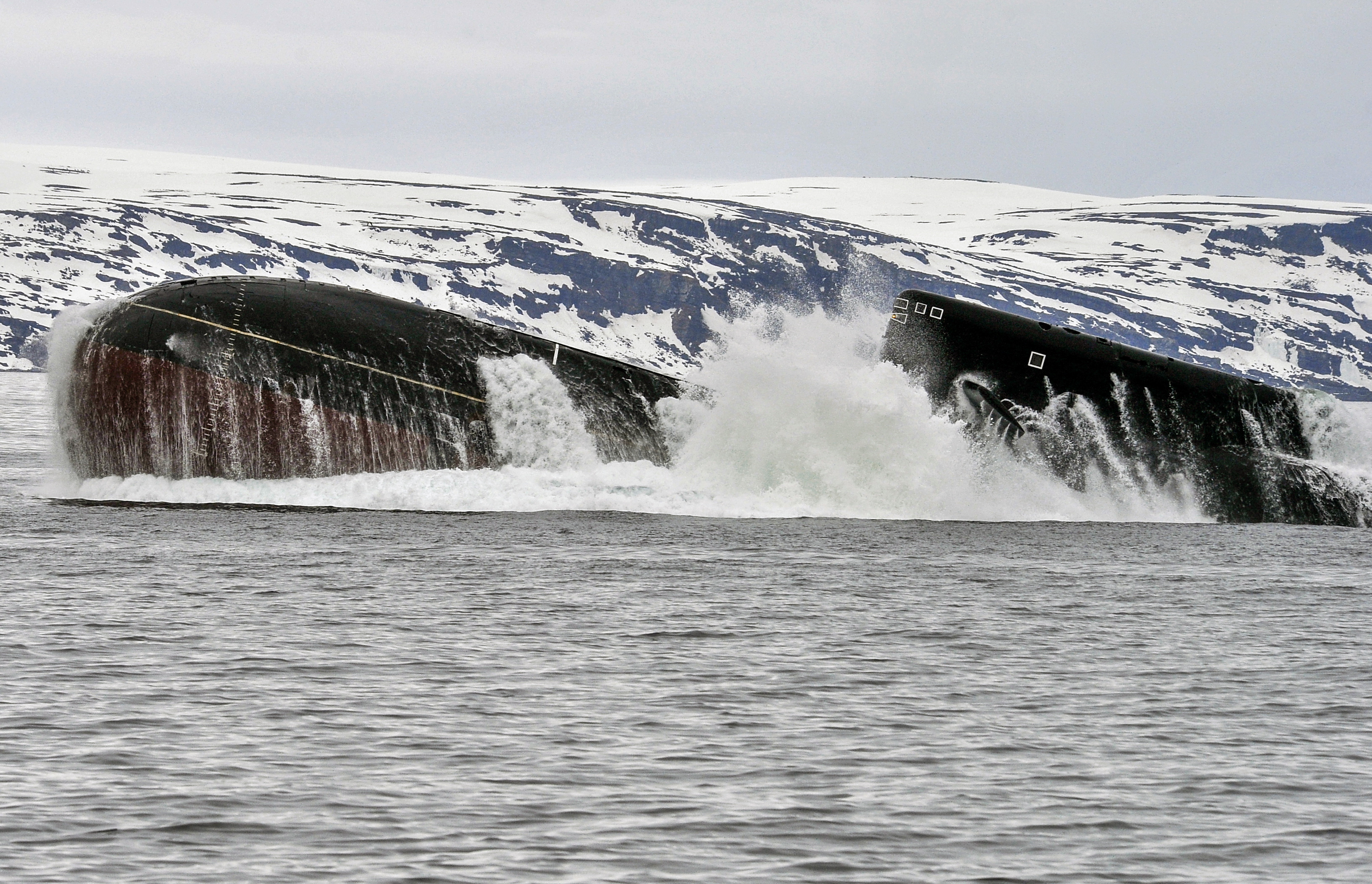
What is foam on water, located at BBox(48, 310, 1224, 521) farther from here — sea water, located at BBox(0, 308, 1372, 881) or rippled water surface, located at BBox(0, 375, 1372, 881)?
rippled water surface, located at BBox(0, 375, 1372, 881)

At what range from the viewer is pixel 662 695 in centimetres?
1780

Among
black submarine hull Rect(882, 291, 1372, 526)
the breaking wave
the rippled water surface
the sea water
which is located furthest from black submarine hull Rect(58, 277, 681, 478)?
black submarine hull Rect(882, 291, 1372, 526)

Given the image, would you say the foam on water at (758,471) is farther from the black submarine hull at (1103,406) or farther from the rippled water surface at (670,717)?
the rippled water surface at (670,717)

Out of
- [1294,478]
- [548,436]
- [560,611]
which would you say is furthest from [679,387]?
[560,611]

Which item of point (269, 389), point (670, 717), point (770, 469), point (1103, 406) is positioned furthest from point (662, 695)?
point (1103, 406)

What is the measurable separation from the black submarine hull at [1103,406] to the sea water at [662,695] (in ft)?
5.93

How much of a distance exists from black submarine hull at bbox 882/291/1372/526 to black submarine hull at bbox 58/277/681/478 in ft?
27.9

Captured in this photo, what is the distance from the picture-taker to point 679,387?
41.1m

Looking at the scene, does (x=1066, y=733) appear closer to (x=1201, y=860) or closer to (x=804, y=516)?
(x=1201, y=860)

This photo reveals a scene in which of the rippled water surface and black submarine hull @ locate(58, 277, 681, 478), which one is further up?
black submarine hull @ locate(58, 277, 681, 478)

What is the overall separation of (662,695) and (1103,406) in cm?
2274

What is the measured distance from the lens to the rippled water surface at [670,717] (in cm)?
1238

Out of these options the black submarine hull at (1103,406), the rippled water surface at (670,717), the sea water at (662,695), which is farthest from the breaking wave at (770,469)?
the rippled water surface at (670,717)

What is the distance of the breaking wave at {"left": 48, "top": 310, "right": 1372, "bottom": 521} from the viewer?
125ft
